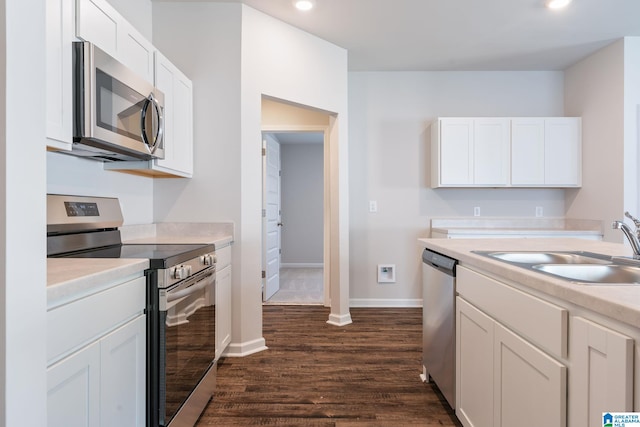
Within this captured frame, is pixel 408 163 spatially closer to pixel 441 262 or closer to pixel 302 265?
pixel 441 262

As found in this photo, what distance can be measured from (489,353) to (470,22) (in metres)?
2.81

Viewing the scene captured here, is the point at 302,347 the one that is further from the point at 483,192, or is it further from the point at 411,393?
the point at 483,192

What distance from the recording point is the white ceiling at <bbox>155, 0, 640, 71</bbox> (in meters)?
2.87

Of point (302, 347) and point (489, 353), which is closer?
point (489, 353)

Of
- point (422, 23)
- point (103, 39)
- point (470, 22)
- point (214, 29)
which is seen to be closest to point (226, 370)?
point (103, 39)

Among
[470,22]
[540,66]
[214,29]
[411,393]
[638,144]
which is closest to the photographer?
[411,393]

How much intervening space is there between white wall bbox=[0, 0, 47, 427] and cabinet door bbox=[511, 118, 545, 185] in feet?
13.2

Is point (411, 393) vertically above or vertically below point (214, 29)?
below

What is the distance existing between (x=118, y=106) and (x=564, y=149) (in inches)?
161

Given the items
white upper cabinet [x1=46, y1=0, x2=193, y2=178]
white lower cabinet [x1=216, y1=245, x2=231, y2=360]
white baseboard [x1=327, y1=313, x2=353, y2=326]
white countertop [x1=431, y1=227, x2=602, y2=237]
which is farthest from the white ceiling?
white baseboard [x1=327, y1=313, x2=353, y2=326]

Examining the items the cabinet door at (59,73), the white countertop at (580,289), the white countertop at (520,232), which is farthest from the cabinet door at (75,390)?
the white countertop at (520,232)

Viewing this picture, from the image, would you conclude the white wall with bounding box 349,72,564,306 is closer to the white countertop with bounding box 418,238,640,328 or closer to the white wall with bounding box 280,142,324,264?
the white countertop with bounding box 418,238,640,328

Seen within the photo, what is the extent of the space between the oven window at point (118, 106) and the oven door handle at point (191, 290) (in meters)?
0.80

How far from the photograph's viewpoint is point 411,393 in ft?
7.16
